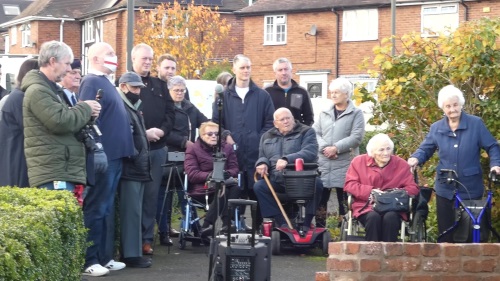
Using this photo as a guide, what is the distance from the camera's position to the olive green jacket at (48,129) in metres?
9.66

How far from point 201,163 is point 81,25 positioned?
6081 cm

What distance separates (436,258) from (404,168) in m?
2.94

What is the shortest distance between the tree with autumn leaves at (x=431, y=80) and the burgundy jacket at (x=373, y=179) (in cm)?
125

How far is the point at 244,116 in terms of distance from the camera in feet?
45.9

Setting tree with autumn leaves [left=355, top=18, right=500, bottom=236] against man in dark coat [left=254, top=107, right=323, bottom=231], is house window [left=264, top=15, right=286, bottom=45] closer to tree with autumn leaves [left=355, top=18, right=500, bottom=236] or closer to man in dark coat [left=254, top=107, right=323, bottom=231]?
tree with autumn leaves [left=355, top=18, right=500, bottom=236]

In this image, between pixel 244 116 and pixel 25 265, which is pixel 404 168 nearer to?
pixel 244 116

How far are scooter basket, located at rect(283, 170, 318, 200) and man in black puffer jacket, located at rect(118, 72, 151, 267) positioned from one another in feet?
6.40

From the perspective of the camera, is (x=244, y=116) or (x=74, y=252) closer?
(x=74, y=252)

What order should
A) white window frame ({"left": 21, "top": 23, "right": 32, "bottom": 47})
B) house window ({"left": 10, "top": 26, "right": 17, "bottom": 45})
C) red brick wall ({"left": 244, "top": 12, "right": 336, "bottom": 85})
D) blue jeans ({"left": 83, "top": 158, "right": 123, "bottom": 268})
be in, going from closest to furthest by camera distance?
blue jeans ({"left": 83, "top": 158, "right": 123, "bottom": 268}), red brick wall ({"left": 244, "top": 12, "right": 336, "bottom": 85}), white window frame ({"left": 21, "top": 23, "right": 32, "bottom": 47}), house window ({"left": 10, "top": 26, "right": 17, "bottom": 45})

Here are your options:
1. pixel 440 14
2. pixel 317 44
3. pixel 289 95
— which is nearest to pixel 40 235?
pixel 289 95

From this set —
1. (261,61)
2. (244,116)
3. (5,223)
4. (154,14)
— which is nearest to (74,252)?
(5,223)

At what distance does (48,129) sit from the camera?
A: 9750 millimetres

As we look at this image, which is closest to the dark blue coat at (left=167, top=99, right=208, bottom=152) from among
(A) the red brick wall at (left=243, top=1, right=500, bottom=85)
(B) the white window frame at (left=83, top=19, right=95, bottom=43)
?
(A) the red brick wall at (left=243, top=1, right=500, bottom=85)

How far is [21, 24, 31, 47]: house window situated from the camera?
76000 mm
